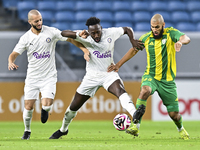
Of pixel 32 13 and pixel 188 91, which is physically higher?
pixel 32 13

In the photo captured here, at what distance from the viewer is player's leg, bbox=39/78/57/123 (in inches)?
290

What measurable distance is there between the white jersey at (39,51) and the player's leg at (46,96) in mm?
128

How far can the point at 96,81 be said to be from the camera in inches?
286

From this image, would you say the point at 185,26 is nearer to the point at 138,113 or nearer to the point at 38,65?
the point at 38,65

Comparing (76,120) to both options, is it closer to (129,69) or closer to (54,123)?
(54,123)

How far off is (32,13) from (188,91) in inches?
268

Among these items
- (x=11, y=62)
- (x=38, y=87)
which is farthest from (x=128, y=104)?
(x=11, y=62)

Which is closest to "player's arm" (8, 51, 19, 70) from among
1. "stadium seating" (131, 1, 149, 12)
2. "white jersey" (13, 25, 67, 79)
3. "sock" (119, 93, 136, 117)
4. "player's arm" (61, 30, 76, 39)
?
"white jersey" (13, 25, 67, 79)

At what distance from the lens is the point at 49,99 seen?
24.3ft

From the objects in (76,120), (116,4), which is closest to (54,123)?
(76,120)

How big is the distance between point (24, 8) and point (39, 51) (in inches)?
348

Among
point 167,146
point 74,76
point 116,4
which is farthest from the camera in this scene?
point 116,4

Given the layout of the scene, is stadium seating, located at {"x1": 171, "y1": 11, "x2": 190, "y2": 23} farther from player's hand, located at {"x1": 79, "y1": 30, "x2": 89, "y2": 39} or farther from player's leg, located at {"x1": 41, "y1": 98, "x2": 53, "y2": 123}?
player's leg, located at {"x1": 41, "y1": 98, "x2": 53, "y2": 123}

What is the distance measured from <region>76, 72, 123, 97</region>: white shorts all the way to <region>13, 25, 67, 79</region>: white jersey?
69cm
